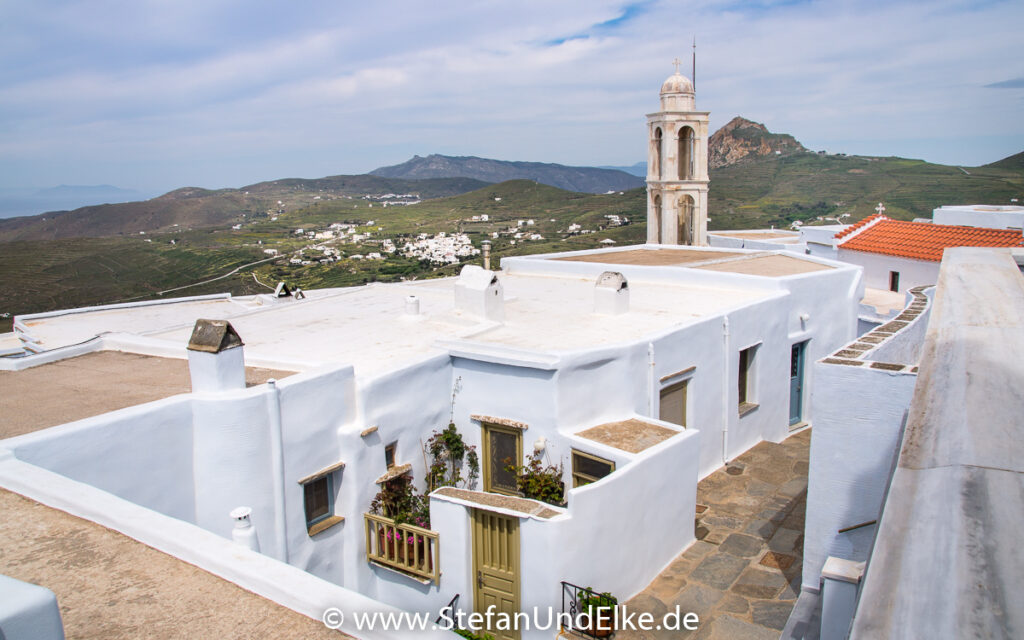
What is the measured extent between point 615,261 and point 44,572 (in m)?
16.6

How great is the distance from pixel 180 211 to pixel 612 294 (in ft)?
320

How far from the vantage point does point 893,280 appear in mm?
20625

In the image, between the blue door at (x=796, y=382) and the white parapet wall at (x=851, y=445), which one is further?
the blue door at (x=796, y=382)

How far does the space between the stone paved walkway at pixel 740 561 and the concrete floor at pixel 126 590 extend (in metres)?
5.29

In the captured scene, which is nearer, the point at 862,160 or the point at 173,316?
the point at 173,316

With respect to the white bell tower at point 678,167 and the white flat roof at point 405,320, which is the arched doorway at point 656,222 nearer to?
the white bell tower at point 678,167

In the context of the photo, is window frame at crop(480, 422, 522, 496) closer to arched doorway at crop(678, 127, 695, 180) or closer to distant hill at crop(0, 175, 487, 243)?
arched doorway at crop(678, 127, 695, 180)

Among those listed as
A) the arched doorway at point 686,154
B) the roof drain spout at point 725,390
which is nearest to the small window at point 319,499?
the roof drain spout at point 725,390

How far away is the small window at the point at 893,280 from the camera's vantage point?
67.3ft

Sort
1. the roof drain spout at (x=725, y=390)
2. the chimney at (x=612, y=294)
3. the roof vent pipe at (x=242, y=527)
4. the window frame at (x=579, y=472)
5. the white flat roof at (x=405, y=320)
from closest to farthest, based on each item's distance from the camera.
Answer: the roof vent pipe at (x=242, y=527), the window frame at (x=579, y=472), the white flat roof at (x=405, y=320), the roof drain spout at (x=725, y=390), the chimney at (x=612, y=294)

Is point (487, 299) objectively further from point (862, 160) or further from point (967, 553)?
point (862, 160)

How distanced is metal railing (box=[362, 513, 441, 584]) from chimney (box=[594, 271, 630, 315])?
574 centimetres

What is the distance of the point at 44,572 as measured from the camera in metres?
4.17

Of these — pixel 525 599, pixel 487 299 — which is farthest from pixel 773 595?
pixel 487 299
